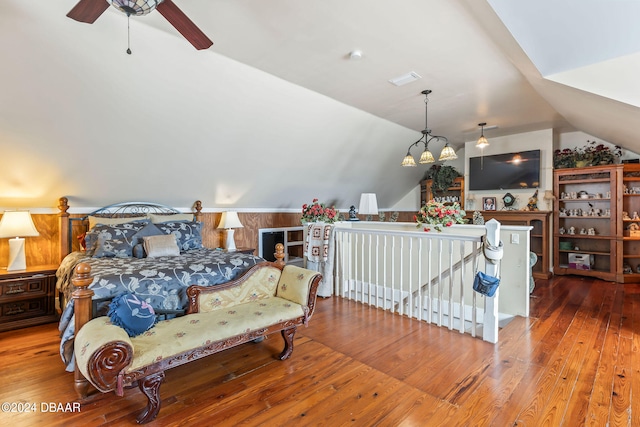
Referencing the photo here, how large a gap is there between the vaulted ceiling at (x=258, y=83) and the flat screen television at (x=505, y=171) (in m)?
1.09

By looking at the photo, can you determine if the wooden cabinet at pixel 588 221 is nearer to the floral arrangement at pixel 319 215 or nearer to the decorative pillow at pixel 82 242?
the floral arrangement at pixel 319 215

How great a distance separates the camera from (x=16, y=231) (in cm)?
326

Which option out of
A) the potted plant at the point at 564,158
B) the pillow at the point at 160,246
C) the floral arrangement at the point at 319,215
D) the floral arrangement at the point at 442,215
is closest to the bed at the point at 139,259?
the pillow at the point at 160,246

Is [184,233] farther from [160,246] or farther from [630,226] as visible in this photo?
[630,226]

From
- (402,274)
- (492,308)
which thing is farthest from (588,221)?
(492,308)

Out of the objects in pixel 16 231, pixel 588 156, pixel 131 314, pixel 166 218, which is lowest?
pixel 131 314

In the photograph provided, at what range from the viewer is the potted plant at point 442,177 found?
23.5 ft

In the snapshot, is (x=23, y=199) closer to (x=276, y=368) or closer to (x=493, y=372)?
(x=276, y=368)

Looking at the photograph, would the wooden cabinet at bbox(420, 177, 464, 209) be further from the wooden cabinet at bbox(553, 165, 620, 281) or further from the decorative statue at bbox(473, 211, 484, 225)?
the wooden cabinet at bbox(553, 165, 620, 281)

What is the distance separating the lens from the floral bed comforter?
218cm

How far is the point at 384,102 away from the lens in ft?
14.6

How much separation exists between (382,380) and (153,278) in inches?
76.0

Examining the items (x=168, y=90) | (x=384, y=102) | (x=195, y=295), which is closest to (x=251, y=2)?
(x=168, y=90)

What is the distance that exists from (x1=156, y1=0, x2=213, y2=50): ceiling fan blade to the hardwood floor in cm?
239
